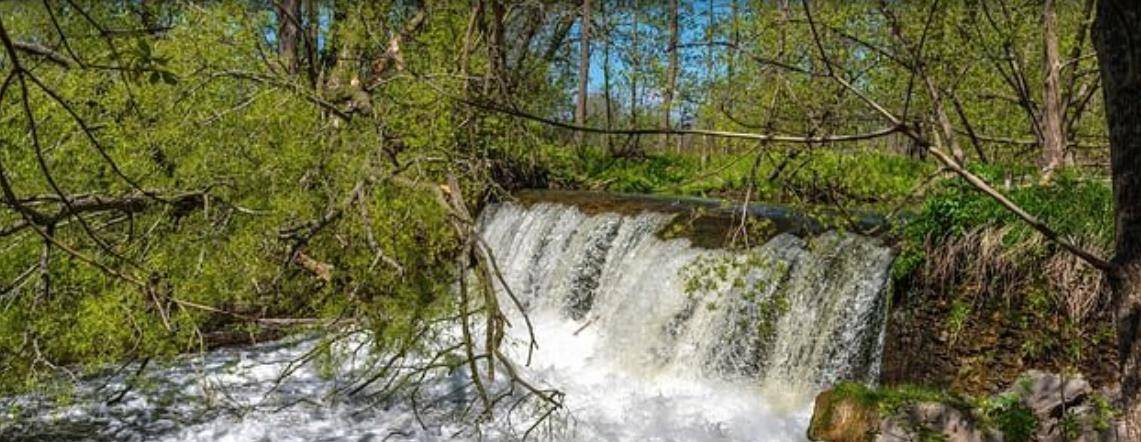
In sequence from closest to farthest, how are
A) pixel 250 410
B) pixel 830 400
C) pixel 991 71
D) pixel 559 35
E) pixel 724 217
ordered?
pixel 830 400
pixel 250 410
pixel 724 217
pixel 991 71
pixel 559 35

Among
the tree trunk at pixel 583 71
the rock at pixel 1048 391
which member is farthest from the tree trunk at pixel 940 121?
the tree trunk at pixel 583 71

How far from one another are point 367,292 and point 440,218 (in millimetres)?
786

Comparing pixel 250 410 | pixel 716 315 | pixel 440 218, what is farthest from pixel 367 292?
pixel 716 315

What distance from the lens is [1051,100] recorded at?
8789mm

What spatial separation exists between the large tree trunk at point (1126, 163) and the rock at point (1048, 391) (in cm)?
373

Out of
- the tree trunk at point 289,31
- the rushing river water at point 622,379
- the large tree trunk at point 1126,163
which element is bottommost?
the rushing river water at point 622,379

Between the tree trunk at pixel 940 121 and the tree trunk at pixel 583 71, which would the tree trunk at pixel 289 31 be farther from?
the tree trunk at pixel 583 71

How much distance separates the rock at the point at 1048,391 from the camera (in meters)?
5.57

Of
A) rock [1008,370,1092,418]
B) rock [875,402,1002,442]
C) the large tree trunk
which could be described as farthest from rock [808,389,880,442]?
the large tree trunk

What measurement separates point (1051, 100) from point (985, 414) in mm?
4507

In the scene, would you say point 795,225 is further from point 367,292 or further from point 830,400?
point 367,292

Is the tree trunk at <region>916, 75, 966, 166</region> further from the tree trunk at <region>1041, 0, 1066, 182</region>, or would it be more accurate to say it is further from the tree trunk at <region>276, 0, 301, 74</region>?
the tree trunk at <region>276, 0, 301, 74</region>

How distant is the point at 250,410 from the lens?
7.30 meters

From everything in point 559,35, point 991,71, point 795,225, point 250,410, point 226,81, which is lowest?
point 250,410
